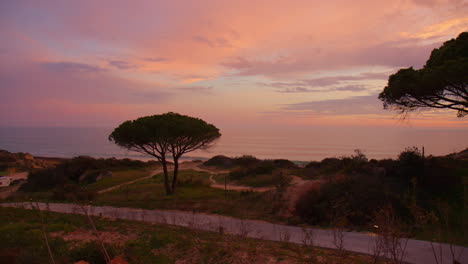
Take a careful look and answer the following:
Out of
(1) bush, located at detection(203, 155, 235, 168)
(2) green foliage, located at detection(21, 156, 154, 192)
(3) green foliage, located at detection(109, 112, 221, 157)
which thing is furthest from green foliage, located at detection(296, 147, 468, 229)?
(1) bush, located at detection(203, 155, 235, 168)

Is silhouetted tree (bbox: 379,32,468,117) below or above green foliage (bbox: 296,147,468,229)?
above

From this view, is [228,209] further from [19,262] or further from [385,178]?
[19,262]

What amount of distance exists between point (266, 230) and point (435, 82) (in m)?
11.5

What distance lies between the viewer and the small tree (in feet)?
63.2

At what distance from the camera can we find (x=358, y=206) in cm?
1117

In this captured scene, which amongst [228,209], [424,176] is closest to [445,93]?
[424,176]

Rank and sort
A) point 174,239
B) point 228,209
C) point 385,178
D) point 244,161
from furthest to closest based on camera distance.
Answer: point 244,161
point 385,178
point 228,209
point 174,239

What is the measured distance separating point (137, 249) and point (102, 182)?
22.9 m

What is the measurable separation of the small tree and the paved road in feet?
18.9

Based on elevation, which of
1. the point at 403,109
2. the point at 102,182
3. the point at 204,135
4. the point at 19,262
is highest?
the point at 403,109

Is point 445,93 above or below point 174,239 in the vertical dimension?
above

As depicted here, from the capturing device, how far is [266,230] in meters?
10.1

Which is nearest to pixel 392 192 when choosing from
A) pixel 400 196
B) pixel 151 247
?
pixel 400 196

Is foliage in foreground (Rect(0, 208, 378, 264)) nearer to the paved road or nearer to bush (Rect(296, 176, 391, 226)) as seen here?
the paved road
